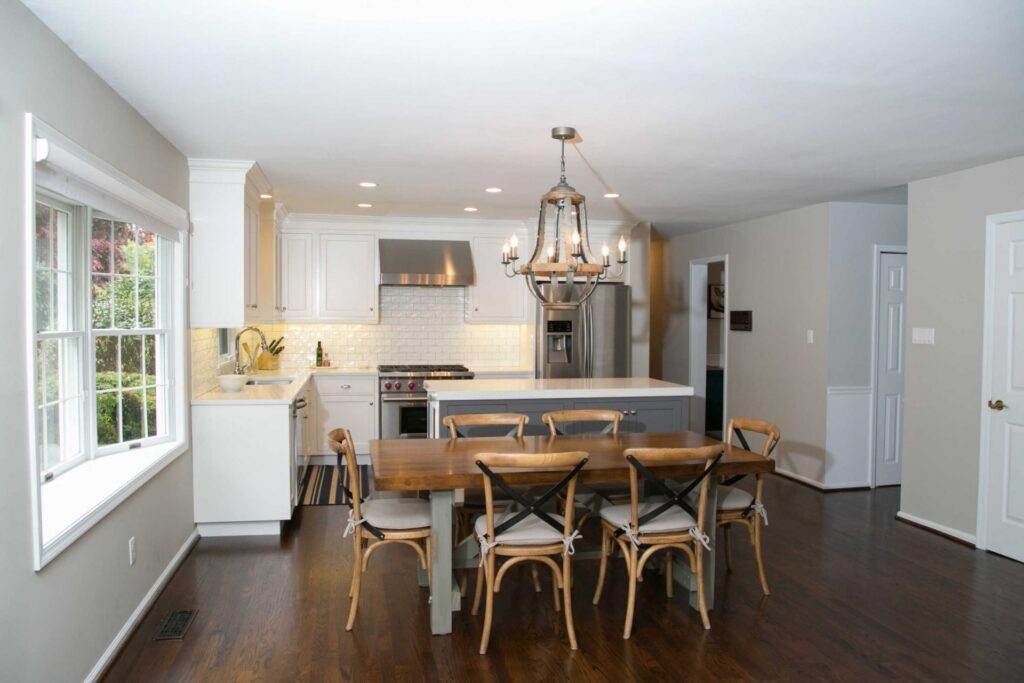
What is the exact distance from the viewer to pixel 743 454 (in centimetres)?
352

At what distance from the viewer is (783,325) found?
20.5 feet

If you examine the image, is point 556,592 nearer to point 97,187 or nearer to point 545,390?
point 545,390

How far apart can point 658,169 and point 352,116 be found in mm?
2077

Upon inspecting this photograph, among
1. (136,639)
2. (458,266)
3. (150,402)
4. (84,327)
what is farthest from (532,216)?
(136,639)

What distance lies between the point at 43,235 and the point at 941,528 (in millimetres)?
5327

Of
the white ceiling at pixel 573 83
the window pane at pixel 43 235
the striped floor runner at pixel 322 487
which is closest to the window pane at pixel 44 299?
the window pane at pixel 43 235

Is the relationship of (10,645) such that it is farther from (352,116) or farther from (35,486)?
(352,116)

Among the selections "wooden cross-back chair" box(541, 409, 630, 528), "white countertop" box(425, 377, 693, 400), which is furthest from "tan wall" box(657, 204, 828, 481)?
"wooden cross-back chair" box(541, 409, 630, 528)

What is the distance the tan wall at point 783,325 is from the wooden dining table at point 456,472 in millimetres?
2607

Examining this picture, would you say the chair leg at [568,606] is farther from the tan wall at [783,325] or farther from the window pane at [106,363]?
the tan wall at [783,325]

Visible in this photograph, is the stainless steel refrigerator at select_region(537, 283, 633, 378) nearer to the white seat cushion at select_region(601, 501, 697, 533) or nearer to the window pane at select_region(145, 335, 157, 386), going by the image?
the white seat cushion at select_region(601, 501, 697, 533)

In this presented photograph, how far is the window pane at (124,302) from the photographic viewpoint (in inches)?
134

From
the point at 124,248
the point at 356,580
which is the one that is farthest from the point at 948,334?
the point at 124,248

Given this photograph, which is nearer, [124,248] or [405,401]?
[124,248]
